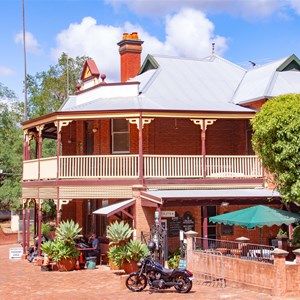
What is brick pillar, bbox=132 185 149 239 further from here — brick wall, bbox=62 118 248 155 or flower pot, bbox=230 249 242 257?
flower pot, bbox=230 249 242 257

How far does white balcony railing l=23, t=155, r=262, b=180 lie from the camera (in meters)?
23.1

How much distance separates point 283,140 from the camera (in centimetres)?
1788

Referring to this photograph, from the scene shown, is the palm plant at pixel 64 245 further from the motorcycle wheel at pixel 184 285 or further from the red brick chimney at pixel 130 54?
the red brick chimney at pixel 130 54

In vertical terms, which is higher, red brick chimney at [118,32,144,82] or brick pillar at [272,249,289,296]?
red brick chimney at [118,32,144,82]

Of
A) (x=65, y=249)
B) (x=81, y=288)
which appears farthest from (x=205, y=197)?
(x=81, y=288)

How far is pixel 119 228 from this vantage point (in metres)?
20.2

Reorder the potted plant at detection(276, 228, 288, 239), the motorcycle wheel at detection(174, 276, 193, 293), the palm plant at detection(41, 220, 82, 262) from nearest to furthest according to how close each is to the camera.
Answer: the motorcycle wheel at detection(174, 276, 193, 293) < the potted plant at detection(276, 228, 288, 239) < the palm plant at detection(41, 220, 82, 262)

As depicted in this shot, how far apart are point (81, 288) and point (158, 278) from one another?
2479 millimetres

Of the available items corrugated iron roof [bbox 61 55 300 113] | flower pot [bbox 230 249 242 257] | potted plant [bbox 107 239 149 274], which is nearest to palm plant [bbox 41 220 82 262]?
potted plant [bbox 107 239 149 274]

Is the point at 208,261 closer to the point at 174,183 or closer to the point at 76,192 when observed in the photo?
the point at 174,183

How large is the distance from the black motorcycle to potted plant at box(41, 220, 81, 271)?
5488mm

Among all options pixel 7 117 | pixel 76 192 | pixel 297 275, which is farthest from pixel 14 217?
pixel 297 275

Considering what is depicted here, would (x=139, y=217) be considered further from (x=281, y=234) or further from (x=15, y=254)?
(x=15, y=254)

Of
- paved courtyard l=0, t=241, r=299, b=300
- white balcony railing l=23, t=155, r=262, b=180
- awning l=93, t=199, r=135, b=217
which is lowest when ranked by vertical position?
paved courtyard l=0, t=241, r=299, b=300
